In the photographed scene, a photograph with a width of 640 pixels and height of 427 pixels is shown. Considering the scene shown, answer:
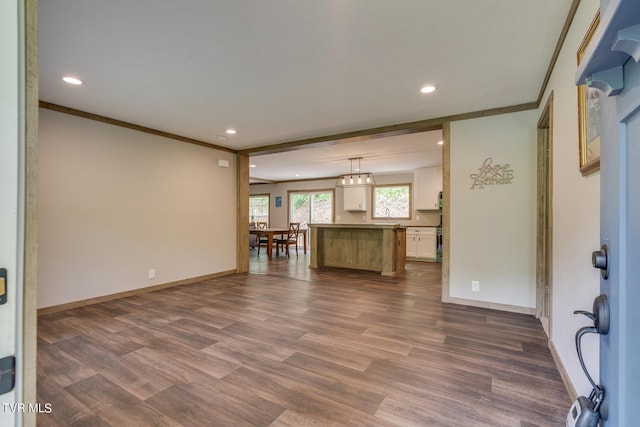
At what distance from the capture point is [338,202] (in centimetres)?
951

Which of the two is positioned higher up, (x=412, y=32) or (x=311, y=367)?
(x=412, y=32)

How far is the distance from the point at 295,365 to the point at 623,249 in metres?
2.08

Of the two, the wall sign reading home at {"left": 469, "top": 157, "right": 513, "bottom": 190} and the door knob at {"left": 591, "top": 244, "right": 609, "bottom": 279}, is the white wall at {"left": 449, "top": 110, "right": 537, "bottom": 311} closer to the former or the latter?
the wall sign reading home at {"left": 469, "top": 157, "right": 513, "bottom": 190}

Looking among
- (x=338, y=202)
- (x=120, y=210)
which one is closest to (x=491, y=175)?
(x=120, y=210)

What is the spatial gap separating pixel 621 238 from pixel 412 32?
196 cm

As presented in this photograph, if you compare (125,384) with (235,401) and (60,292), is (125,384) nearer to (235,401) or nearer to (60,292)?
(235,401)

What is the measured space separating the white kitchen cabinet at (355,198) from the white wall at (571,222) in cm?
625

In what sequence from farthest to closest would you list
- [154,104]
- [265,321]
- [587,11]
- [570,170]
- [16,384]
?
[154,104], [265,321], [570,170], [587,11], [16,384]

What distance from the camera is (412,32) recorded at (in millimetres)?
2094

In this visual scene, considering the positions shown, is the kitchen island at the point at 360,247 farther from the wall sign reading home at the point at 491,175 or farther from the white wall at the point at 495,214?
the wall sign reading home at the point at 491,175

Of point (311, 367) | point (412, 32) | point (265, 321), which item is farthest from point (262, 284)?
point (412, 32)

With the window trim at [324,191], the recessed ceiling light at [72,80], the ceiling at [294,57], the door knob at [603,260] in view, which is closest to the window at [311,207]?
the window trim at [324,191]

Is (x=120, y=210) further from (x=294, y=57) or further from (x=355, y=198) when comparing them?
(x=355, y=198)

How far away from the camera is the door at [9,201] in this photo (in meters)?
0.53
